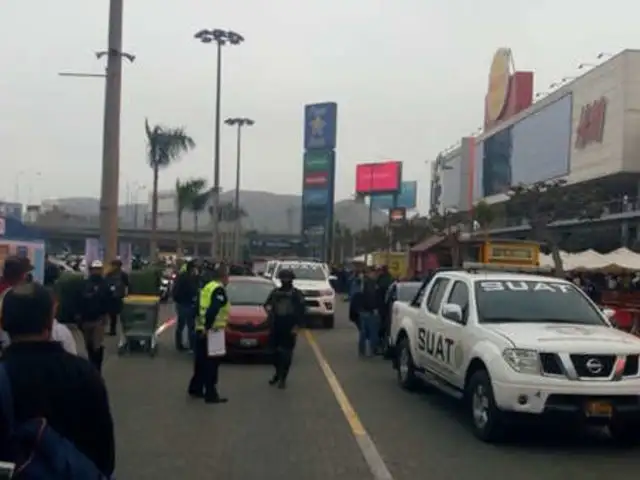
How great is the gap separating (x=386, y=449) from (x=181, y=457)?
1949mm

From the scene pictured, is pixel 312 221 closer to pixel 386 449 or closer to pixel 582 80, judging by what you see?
pixel 582 80

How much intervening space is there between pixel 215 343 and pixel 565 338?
4.42 meters

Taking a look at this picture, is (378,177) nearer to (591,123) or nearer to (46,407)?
(591,123)

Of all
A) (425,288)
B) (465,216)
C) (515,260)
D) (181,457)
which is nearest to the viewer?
(181,457)

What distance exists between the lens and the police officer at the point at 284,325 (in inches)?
557

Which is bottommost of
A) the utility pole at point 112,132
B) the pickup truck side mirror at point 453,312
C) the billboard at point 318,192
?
the pickup truck side mirror at point 453,312

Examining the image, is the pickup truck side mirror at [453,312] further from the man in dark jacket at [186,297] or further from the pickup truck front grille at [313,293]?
the pickup truck front grille at [313,293]

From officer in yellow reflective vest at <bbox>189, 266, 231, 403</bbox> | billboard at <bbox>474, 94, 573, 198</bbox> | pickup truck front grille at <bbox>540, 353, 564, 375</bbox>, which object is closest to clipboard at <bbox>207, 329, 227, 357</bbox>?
officer in yellow reflective vest at <bbox>189, 266, 231, 403</bbox>

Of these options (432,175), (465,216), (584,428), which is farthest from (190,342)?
(432,175)

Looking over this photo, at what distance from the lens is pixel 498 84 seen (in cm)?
9094

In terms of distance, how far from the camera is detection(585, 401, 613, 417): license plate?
31.8 feet

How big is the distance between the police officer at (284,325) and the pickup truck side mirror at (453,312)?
2.94 metres

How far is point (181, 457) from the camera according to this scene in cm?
916

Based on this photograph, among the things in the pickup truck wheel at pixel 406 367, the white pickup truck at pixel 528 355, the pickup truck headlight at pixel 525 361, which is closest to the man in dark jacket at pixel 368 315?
the pickup truck wheel at pixel 406 367
